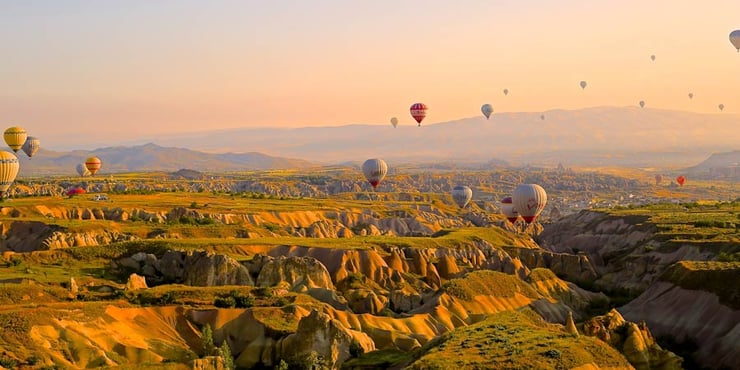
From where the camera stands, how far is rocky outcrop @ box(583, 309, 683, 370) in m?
63.5

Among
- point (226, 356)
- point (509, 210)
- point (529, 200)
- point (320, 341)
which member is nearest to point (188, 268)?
point (226, 356)

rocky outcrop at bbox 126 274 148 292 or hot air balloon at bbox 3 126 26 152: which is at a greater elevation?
hot air balloon at bbox 3 126 26 152

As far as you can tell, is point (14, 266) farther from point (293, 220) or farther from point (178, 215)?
point (293, 220)

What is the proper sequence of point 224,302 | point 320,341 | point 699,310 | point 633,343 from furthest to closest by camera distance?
point 699,310 < point 224,302 < point 633,343 < point 320,341

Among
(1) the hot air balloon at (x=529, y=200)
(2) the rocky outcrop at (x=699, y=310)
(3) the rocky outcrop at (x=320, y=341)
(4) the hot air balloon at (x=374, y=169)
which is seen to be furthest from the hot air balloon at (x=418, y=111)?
(3) the rocky outcrop at (x=320, y=341)

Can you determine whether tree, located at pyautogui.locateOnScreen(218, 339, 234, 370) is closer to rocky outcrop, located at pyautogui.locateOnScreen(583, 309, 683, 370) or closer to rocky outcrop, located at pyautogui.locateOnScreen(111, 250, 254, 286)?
rocky outcrop, located at pyautogui.locateOnScreen(111, 250, 254, 286)

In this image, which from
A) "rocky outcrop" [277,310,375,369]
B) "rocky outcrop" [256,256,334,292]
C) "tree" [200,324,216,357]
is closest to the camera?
"rocky outcrop" [277,310,375,369]

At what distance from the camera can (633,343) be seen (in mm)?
64125

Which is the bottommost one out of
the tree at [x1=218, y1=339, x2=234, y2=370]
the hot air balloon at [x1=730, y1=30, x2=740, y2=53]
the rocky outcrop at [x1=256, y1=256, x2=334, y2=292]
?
the tree at [x1=218, y1=339, x2=234, y2=370]

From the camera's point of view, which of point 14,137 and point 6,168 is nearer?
point 6,168

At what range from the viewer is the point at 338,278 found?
311 feet

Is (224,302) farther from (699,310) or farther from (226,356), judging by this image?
(699,310)

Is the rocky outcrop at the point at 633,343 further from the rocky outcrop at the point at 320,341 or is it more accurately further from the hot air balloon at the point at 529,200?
the hot air balloon at the point at 529,200

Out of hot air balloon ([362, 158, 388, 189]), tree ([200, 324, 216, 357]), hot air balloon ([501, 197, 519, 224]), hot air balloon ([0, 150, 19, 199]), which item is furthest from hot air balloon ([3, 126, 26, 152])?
tree ([200, 324, 216, 357])
